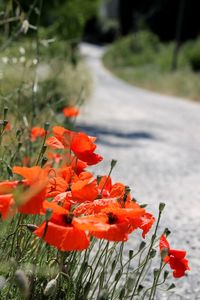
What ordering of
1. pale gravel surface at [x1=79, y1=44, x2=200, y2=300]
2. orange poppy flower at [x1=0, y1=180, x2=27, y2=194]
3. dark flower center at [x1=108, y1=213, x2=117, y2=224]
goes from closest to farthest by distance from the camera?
orange poppy flower at [x1=0, y1=180, x2=27, y2=194], dark flower center at [x1=108, y1=213, x2=117, y2=224], pale gravel surface at [x1=79, y1=44, x2=200, y2=300]

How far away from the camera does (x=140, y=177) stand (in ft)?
21.0

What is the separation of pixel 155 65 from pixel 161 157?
27868 millimetres

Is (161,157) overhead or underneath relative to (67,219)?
underneath

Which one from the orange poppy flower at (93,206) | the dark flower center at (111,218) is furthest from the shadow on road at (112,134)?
the dark flower center at (111,218)

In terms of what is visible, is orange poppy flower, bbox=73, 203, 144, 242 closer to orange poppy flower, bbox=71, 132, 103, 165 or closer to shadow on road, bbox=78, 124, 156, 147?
orange poppy flower, bbox=71, 132, 103, 165

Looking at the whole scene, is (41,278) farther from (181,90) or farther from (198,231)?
(181,90)

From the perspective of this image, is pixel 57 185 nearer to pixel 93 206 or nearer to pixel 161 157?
pixel 93 206

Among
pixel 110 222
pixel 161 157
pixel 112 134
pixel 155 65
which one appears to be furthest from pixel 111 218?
pixel 155 65

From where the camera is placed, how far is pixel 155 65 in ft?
116

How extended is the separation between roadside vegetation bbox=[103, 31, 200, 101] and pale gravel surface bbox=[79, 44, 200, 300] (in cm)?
700

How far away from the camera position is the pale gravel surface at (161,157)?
4246 millimetres

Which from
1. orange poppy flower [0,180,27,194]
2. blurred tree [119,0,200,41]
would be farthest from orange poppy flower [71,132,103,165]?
blurred tree [119,0,200,41]

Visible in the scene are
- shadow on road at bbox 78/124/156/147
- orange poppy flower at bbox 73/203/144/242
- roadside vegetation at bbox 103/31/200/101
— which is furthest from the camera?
roadside vegetation at bbox 103/31/200/101

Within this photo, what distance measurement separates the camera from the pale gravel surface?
4246 millimetres
